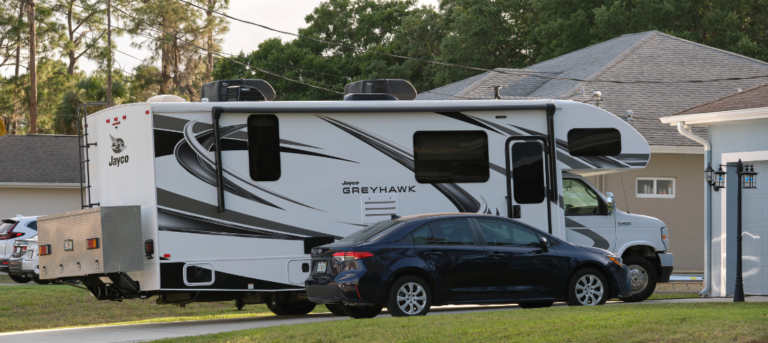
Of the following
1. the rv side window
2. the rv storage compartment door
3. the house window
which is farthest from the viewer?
the house window

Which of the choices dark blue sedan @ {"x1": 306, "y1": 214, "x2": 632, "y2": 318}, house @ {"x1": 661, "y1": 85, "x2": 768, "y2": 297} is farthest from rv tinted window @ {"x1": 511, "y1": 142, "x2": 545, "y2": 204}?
house @ {"x1": 661, "y1": 85, "x2": 768, "y2": 297}

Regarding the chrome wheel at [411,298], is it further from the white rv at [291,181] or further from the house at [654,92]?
the house at [654,92]

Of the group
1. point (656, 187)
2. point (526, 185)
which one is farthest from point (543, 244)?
point (656, 187)

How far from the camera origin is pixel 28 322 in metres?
16.2

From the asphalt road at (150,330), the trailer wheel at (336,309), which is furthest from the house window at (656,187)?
the trailer wheel at (336,309)

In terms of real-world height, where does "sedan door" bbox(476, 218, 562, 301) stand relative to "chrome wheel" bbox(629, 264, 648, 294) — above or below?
above

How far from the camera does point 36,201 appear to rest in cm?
3067

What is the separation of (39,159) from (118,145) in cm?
2195

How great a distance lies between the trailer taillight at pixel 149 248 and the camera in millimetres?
11273

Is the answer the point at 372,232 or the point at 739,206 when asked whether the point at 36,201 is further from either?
the point at 739,206

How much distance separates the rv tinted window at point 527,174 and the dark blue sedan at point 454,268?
42.1 inches

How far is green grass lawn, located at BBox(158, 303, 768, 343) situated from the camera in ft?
27.2

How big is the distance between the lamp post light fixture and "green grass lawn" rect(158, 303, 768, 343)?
4.69m

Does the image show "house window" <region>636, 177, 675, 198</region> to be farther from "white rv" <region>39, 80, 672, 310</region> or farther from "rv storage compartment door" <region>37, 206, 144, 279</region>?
"rv storage compartment door" <region>37, 206, 144, 279</region>
